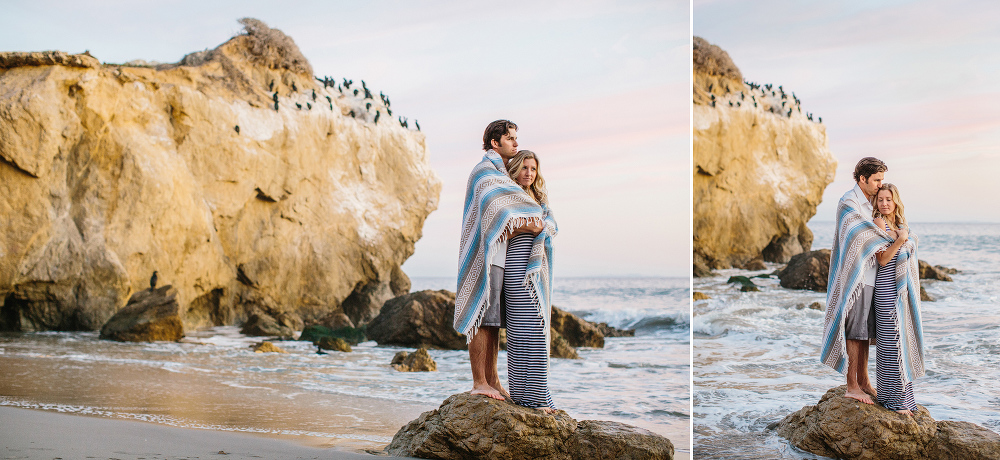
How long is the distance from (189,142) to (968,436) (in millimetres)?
12533

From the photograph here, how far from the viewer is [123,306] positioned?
11.4 meters

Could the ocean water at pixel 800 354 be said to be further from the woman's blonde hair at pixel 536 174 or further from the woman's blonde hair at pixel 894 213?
the woman's blonde hair at pixel 536 174

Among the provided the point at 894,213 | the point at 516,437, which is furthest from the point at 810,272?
the point at 516,437

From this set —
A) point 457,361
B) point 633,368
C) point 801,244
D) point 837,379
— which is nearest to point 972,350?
point 837,379

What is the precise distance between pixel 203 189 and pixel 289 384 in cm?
716

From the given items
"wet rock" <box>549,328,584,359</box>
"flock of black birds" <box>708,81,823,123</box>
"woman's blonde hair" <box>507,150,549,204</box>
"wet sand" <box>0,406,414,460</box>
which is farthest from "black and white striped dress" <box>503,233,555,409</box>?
"flock of black birds" <box>708,81,823,123</box>

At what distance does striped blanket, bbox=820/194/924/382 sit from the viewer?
4176 millimetres

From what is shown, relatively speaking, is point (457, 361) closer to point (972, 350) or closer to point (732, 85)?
point (972, 350)

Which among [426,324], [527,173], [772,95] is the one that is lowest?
[426,324]

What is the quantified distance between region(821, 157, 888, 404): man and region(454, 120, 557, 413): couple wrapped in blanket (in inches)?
75.1

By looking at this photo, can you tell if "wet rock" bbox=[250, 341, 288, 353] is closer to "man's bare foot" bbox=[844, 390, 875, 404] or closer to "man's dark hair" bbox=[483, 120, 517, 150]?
"man's dark hair" bbox=[483, 120, 517, 150]

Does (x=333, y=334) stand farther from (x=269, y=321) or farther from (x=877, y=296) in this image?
(x=877, y=296)

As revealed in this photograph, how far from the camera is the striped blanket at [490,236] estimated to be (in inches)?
144

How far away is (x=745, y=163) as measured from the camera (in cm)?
1905
